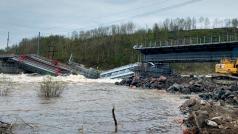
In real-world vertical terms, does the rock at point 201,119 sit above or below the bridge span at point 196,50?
→ below

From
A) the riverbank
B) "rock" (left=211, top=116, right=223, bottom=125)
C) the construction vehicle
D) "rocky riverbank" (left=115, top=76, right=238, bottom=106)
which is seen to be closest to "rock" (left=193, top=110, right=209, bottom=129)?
the riverbank

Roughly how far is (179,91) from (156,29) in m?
107

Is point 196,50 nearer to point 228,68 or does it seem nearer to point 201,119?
point 228,68

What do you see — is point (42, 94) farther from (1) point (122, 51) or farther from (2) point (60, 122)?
(1) point (122, 51)

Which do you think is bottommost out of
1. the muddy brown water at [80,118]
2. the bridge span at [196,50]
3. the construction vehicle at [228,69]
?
the muddy brown water at [80,118]

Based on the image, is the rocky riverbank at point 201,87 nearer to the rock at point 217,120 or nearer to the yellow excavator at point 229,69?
the yellow excavator at point 229,69

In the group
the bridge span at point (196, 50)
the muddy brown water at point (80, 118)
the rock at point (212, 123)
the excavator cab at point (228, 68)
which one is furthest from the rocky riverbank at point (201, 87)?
the rock at point (212, 123)

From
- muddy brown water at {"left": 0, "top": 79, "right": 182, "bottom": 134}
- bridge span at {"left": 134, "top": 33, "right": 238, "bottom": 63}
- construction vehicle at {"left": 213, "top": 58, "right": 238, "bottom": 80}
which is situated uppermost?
bridge span at {"left": 134, "top": 33, "right": 238, "bottom": 63}

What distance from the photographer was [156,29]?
154 metres

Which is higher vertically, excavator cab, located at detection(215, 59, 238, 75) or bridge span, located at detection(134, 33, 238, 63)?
bridge span, located at detection(134, 33, 238, 63)

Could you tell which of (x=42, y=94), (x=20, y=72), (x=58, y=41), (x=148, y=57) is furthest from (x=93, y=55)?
(x=42, y=94)

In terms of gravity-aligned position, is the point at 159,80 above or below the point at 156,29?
below

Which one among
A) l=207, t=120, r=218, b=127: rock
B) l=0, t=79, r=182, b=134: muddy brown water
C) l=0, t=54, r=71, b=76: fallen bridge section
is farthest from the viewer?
l=0, t=54, r=71, b=76: fallen bridge section

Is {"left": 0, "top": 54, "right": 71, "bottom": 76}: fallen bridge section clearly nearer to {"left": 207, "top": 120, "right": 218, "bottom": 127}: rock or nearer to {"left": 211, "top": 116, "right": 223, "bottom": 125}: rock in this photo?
{"left": 211, "top": 116, "right": 223, "bottom": 125}: rock
